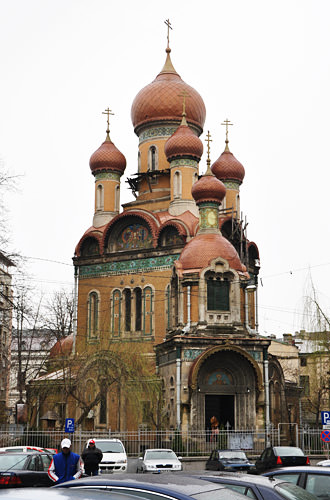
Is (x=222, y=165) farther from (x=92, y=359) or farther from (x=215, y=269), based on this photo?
(x=92, y=359)

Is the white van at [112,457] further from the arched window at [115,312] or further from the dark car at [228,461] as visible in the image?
the arched window at [115,312]

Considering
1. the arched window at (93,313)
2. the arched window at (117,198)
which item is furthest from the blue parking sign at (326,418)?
the arched window at (117,198)

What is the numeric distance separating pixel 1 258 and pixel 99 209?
65.5ft

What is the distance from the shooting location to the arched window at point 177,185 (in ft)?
127

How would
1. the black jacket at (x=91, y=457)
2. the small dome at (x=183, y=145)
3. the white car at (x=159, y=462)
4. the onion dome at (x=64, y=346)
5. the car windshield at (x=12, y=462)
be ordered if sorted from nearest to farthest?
the black jacket at (x=91, y=457) < the car windshield at (x=12, y=462) < the white car at (x=159, y=462) < the small dome at (x=183, y=145) < the onion dome at (x=64, y=346)

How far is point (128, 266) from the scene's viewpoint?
3816 centimetres

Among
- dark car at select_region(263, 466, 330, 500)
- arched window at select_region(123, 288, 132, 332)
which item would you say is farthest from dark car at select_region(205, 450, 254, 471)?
arched window at select_region(123, 288, 132, 332)

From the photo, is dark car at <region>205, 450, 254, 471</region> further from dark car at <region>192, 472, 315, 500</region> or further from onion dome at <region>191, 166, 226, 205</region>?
onion dome at <region>191, 166, 226, 205</region>

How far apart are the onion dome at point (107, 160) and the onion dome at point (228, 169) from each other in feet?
17.8

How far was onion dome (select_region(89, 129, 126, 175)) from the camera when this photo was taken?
4128 centimetres

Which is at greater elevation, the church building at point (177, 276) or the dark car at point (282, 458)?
the church building at point (177, 276)

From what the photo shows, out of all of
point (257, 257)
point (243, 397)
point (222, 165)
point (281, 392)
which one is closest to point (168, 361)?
point (243, 397)

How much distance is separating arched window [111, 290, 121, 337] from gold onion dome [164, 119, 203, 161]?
7844 mm

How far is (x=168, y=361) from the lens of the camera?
3170 cm
